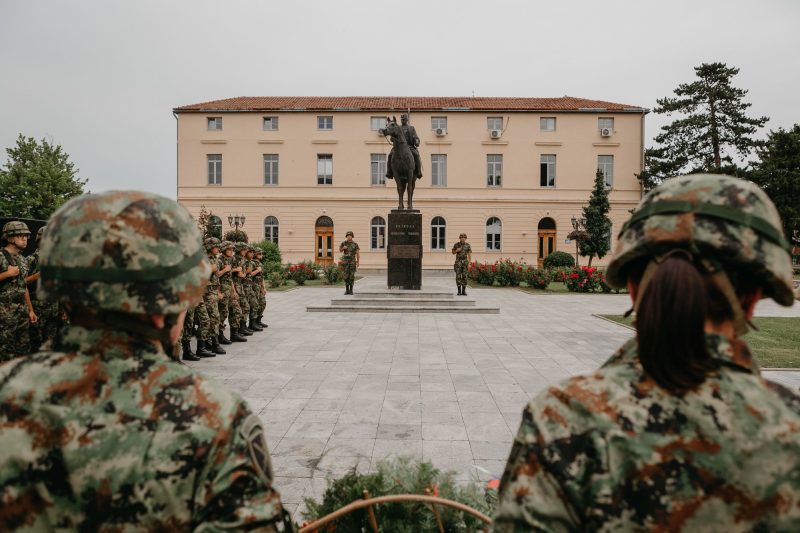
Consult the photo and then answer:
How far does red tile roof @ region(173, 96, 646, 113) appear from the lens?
36.1 m

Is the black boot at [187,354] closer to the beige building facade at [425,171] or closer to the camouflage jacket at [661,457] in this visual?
the camouflage jacket at [661,457]

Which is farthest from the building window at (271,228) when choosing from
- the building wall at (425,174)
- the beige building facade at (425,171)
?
the building wall at (425,174)

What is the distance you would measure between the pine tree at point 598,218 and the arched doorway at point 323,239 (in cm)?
1708

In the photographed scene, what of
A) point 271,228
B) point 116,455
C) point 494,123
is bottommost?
point 116,455

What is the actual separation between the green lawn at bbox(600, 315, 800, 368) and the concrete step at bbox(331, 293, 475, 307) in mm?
3977

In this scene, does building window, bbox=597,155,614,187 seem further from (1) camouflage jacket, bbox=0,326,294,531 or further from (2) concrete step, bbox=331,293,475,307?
(1) camouflage jacket, bbox=0,326,294,531

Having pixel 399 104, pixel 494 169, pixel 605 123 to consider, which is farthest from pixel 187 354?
pixel 605 123

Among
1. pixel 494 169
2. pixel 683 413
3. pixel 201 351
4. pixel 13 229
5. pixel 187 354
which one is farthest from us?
pixel 494 169

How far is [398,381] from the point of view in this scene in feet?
21.9

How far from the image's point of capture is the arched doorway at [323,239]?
119 ft

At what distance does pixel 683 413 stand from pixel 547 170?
37528mm

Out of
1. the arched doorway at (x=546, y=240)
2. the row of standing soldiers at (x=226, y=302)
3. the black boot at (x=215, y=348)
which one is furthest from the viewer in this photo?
the arched doorway at (x=546, y=240)

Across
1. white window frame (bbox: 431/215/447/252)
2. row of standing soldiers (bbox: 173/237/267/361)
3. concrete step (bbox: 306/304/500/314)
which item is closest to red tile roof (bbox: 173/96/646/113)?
white window frame (bbox: 431/215/447/252)

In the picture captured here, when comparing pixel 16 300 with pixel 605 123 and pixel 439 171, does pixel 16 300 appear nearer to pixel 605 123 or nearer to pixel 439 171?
pixel 439 171
